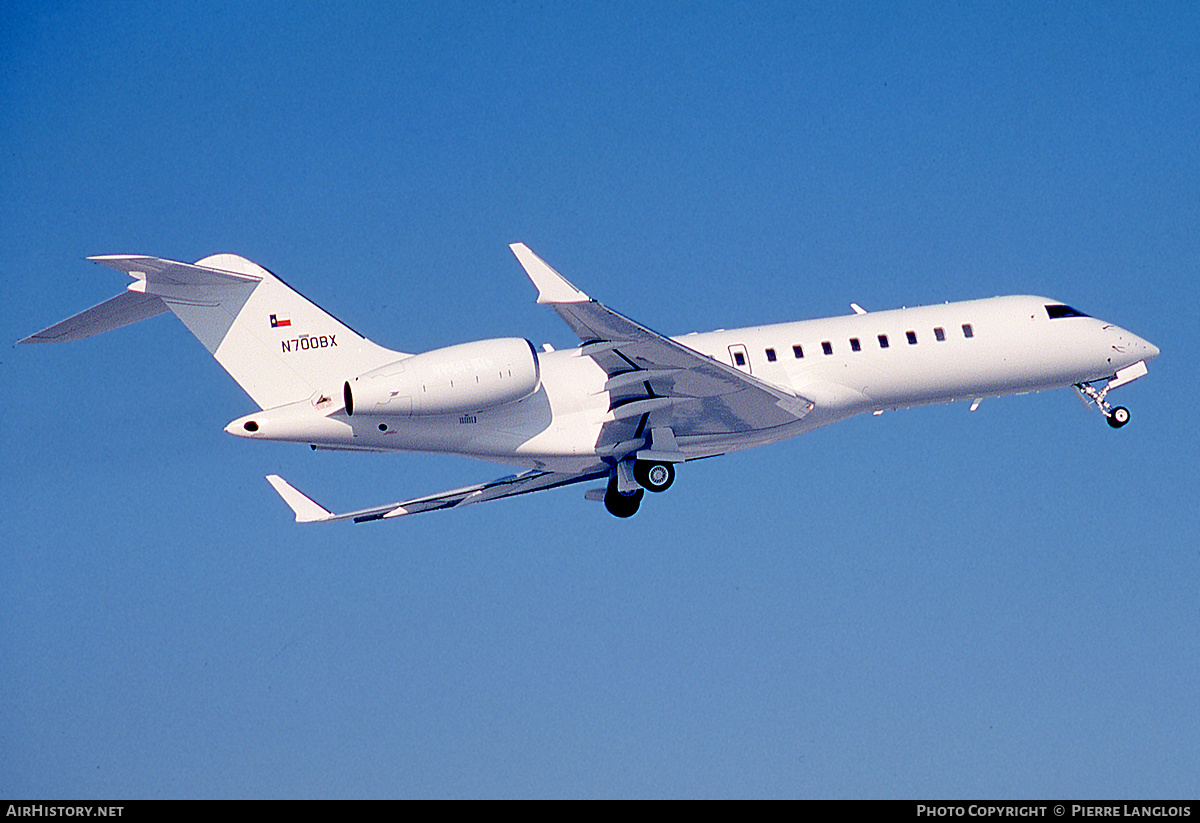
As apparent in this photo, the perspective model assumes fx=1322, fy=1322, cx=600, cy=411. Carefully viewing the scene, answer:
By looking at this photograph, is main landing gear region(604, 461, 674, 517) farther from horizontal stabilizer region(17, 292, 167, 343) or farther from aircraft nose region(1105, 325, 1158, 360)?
aircraft nose region(1105, 325, 1158, 360)

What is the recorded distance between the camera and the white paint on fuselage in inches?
885

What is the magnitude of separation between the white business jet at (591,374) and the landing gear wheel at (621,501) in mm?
31

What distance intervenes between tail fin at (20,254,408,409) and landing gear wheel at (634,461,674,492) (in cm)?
488

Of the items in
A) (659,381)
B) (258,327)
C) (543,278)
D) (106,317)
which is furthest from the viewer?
(659,381)

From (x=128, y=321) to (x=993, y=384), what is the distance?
624 inches

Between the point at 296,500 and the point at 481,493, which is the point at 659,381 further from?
the point at 296,500

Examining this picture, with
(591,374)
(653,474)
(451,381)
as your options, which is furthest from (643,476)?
(451,381)

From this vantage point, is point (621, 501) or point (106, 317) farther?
point (621, 501)

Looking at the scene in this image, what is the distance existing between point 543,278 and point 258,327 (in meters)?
5.87

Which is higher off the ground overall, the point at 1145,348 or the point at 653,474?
the point at 1145,348

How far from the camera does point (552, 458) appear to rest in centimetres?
2391

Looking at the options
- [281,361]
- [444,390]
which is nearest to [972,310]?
[444,390]

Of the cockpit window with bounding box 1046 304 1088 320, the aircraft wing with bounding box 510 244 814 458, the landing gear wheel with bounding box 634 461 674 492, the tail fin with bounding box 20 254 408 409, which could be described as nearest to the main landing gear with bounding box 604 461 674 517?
the landing gear wheel with bounding box 634 461 674 492

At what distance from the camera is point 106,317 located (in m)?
21.3
